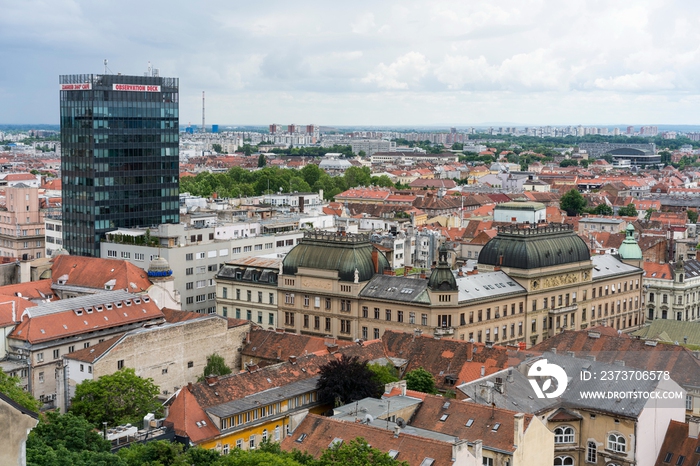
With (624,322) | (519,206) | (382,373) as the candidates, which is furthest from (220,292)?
(519,206)

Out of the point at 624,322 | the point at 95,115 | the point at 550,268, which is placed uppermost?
the point at 95,115

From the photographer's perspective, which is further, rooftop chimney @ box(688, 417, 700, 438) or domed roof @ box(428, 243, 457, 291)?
domed roof @ box(428, 243, 457, 291)

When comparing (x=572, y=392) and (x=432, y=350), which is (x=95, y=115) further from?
(x=572, y=392)

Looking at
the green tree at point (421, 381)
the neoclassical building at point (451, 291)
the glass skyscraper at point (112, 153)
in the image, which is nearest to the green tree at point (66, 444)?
the green tree at point (421, 381)

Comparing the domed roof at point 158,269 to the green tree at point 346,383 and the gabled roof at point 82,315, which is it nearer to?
the gabled roof at point 82,315

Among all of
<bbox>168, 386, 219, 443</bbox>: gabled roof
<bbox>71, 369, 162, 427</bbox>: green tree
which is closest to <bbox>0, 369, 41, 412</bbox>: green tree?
<bbox>71, 369, 162, 427</bbox>: green tree

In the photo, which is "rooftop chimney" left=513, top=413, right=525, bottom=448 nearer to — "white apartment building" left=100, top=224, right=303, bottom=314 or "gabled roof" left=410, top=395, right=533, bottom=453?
"gabled roof" left=410, top=395, right=533, bottom=453
